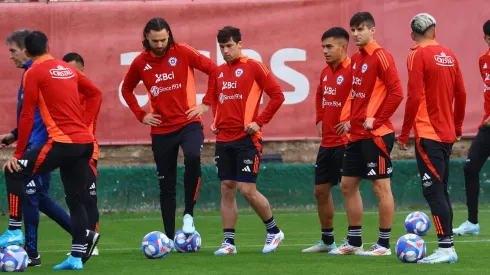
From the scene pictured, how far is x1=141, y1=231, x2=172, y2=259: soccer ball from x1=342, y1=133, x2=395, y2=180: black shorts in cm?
194

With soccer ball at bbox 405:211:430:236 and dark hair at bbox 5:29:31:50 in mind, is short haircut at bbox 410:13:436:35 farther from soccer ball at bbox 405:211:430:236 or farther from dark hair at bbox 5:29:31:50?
soccer ball at bbox 405:211:430:236

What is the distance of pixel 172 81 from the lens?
472 inches

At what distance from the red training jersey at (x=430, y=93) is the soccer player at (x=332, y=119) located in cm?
141

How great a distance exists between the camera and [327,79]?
11641 millimetres

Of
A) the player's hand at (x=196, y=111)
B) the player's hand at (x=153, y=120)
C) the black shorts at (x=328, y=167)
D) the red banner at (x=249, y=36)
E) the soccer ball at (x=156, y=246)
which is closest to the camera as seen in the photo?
the soccer ball at (x=156, y=246)

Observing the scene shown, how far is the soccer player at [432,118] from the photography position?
32.6 feet

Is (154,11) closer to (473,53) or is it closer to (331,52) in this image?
(473,53)

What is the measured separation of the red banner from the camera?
17484 mm

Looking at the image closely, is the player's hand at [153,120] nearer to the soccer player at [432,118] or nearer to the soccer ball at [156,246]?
the soccer ball at [156,246]

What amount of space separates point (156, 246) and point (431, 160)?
9.02ft

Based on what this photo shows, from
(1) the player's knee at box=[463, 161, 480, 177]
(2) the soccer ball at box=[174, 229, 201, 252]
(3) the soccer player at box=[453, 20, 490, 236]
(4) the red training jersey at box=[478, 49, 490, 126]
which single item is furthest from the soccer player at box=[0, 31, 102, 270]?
(4) the red training jersey at box=[478, 49, 490, 126]

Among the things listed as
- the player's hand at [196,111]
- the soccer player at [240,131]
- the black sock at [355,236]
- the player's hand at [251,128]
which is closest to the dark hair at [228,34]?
the soccer player at [240,131]

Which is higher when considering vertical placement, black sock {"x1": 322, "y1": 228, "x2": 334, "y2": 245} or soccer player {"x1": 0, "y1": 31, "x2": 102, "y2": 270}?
soccer player {"x1": 0, "y1": 31, "x2": 102, "y2": 270}

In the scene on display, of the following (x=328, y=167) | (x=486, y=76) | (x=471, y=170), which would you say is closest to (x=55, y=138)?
(x=328, y=167)
